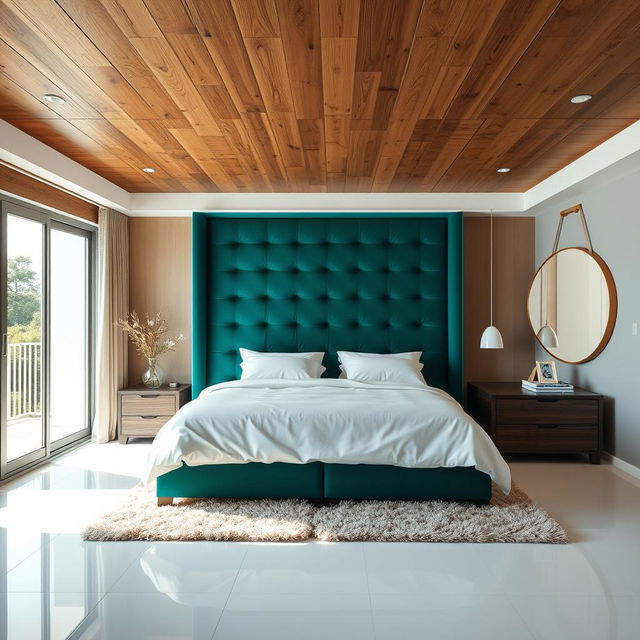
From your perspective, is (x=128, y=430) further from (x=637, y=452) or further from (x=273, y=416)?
(x=637, y=452)

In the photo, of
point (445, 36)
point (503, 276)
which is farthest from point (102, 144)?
point (503, 276)

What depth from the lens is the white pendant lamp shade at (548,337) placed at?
4707mm

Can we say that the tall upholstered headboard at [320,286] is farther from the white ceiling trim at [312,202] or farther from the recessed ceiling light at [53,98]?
the recessed ceiling light at [53,98]

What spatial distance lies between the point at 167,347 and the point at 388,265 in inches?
85.1

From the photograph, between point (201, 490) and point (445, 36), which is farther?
point (201, 490)

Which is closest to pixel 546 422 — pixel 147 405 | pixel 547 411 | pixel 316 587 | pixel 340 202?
pixel 547 411

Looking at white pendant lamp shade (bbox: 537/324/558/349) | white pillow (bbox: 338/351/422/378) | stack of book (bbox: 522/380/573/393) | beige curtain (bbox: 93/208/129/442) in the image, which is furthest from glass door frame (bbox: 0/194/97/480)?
white pendant lamp shade (bbox: 537/324/558/349)

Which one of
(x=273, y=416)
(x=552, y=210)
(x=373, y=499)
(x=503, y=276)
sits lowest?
(x=373, y=499)

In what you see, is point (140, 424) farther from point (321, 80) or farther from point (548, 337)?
point (548, 337)

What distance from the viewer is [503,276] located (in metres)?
5.16

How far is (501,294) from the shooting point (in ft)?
16.9

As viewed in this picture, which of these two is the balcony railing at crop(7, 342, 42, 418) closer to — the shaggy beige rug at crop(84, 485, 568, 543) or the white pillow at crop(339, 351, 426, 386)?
the shaggy beige rug at crop(84, 485, 568, 543)

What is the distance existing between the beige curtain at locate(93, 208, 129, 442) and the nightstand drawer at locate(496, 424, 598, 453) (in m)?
3.25

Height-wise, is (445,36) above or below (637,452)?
above
